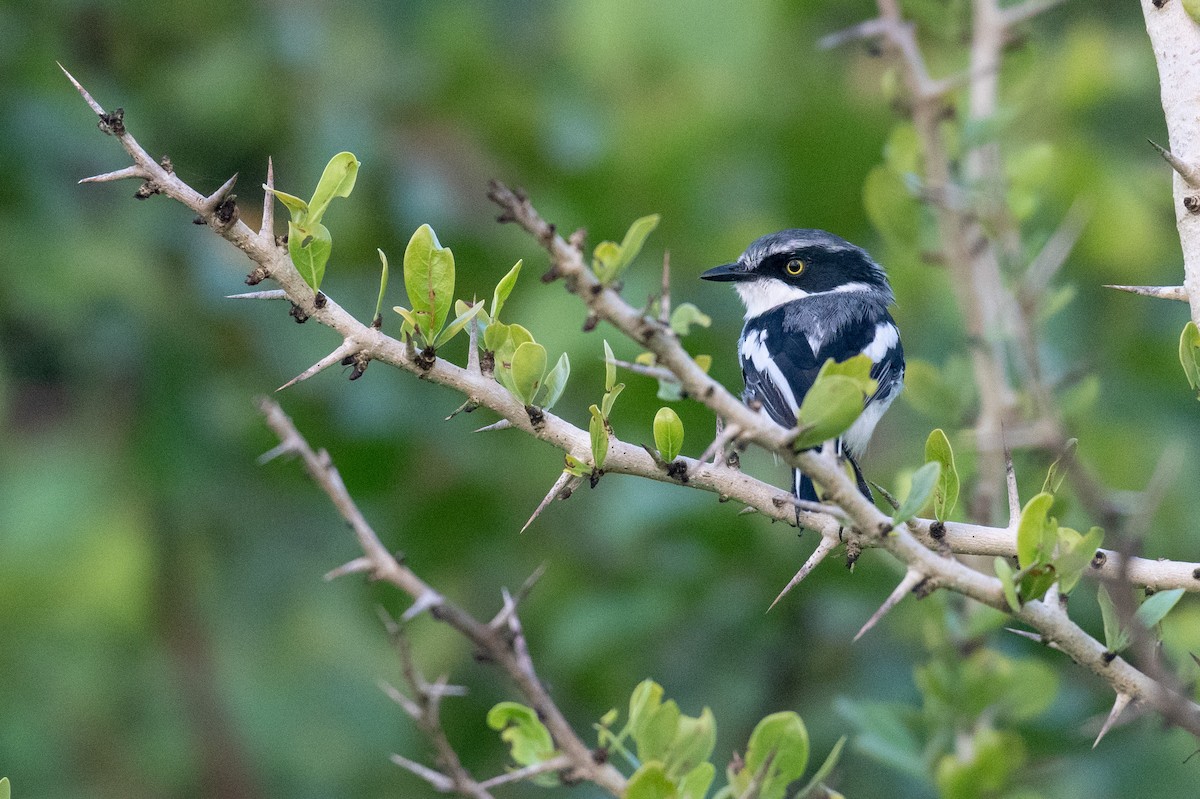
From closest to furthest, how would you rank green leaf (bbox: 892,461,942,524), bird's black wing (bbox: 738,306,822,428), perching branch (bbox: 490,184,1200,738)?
perching branch (bbox: 490,184,1200,738) → green leaf (bbox: 892,461,942,524) → bird's black wing (bbox: 738,306,822,428)

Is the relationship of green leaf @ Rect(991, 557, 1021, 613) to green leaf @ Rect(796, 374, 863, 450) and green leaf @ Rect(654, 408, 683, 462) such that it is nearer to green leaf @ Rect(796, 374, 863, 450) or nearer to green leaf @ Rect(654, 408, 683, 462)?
green leaf @ Rect(796, 374, 863, 450)

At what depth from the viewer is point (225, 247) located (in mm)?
6422

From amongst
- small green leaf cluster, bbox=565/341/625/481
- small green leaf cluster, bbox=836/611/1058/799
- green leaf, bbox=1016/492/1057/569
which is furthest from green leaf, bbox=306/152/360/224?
small green leaf cluster, bbox=836/611/1058/799

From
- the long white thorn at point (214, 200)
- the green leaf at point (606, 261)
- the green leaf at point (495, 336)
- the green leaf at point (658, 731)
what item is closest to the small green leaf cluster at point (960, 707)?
the green leaf at point (658, 731)

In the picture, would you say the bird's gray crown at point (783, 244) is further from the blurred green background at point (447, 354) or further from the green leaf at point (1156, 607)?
the green leaf at point (1156, 607)

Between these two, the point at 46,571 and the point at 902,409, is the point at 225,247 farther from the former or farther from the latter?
the point at 902,409

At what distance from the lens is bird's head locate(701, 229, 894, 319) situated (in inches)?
224

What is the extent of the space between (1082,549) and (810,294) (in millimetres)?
3466

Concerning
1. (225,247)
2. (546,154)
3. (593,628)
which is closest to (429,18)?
(546,154)

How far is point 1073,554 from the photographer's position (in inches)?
104

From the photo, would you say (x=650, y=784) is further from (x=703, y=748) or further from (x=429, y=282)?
(x=429, y=282)

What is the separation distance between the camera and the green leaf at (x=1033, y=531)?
2564mm

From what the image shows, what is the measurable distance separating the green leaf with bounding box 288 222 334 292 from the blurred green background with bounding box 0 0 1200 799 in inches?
125

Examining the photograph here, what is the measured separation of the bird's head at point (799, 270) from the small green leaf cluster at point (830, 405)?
2985mm
